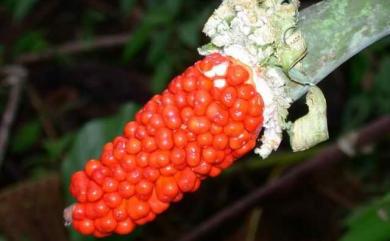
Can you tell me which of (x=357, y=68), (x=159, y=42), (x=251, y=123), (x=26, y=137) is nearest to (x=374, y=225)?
(x=251, y=123)

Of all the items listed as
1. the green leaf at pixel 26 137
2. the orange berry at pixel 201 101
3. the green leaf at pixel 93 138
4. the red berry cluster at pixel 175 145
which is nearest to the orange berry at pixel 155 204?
the red berry cluster at pixel 175 145

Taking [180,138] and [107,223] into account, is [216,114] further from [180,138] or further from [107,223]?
[107,223]

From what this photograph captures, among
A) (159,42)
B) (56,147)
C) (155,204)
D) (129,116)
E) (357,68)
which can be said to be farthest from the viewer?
(159,42)

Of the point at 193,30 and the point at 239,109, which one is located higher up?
the point at 239,109

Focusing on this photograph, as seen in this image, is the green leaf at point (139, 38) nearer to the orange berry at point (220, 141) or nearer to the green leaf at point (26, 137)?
the green leaf at point (26, 137)

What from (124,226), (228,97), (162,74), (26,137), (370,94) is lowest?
(370,94)

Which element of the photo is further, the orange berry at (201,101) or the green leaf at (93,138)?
the green leaf at (93,138)
